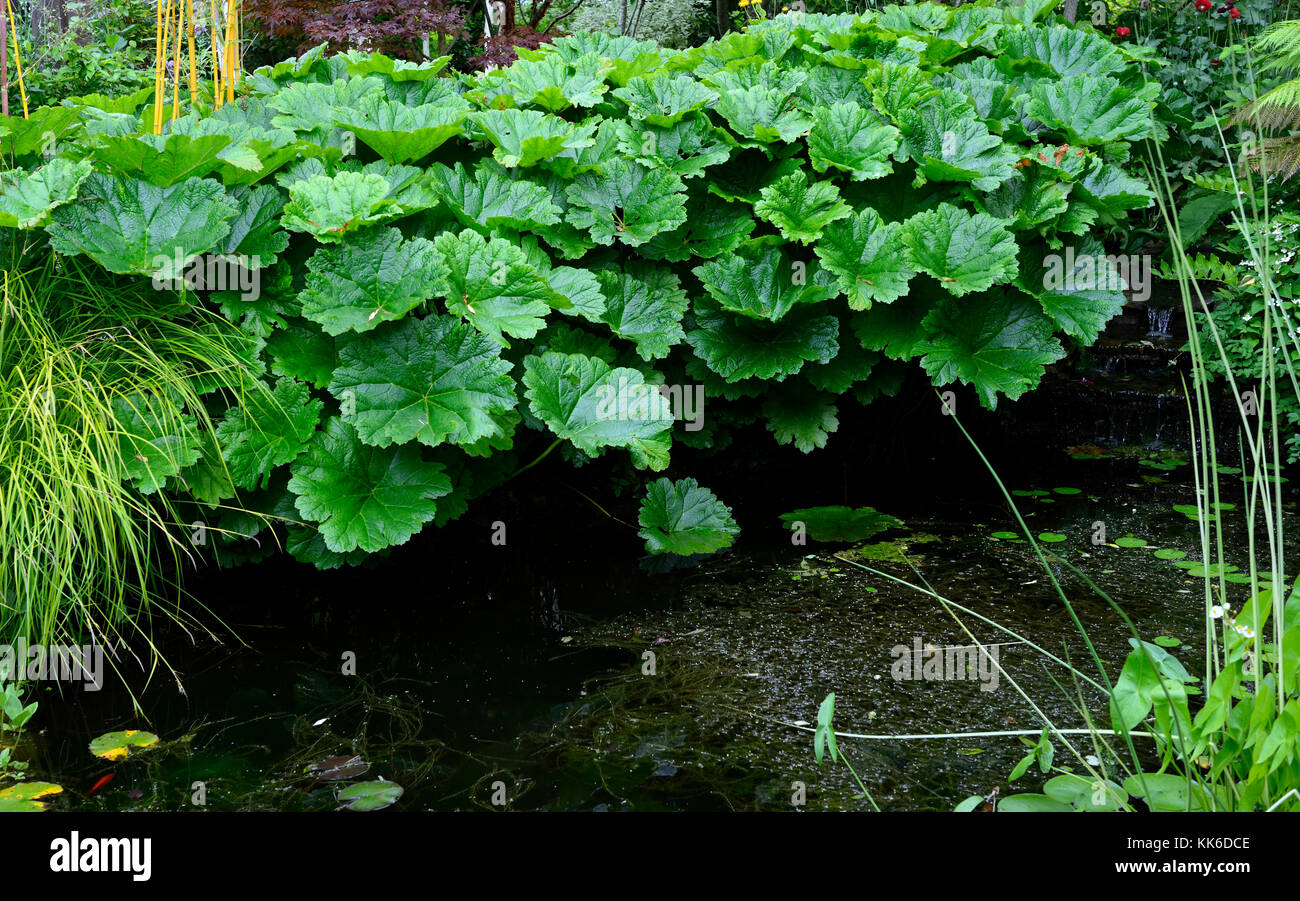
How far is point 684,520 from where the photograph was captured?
3.20m

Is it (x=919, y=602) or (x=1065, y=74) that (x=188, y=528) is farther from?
(x=1065, y=74)

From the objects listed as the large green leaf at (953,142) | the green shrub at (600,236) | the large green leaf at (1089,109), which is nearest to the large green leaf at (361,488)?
the green shrub at (600,236)

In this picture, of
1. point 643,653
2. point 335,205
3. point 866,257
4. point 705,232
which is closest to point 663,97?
point 705,232

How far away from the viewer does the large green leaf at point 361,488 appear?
99.1 inches

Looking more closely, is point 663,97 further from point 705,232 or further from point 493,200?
point 493,200

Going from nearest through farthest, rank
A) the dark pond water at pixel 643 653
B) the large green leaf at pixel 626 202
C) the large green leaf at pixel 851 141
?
the dark pond water at pixel 643 653 < the large green leaf at pixel 626 202 < the large green leaf at pixel 851 141

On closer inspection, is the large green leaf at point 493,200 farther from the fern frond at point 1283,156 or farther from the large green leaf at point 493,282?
the fern frond at point 1283,156

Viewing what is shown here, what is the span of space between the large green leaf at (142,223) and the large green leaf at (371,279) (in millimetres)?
277

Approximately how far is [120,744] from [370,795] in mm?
625

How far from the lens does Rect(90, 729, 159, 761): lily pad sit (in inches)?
84.1

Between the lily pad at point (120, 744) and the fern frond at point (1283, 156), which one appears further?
the fern frond at point (1283, 156)

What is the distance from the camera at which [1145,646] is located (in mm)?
1595
